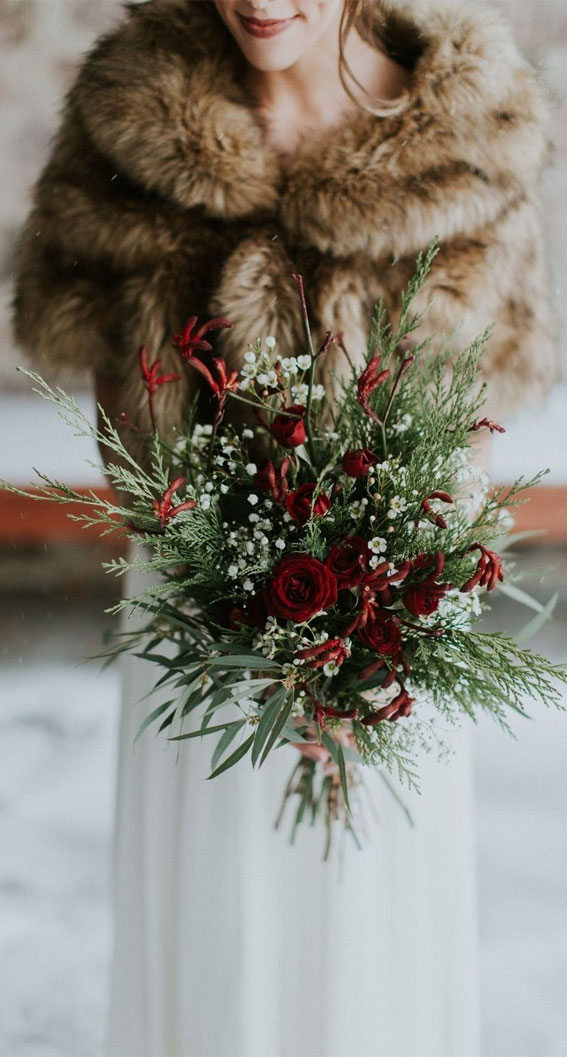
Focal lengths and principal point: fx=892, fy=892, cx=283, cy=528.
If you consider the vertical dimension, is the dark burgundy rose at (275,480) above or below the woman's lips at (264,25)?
below

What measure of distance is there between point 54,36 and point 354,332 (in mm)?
552

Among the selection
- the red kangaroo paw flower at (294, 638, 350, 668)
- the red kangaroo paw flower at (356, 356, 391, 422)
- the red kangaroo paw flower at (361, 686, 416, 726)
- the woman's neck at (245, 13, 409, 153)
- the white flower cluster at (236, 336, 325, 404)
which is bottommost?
the red kangaroo paw flower at (361, 686, 416, 726)

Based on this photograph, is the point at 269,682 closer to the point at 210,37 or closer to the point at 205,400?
the point at 205,400

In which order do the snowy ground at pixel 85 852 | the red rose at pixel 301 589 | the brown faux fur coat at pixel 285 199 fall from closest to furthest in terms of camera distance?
the red rose at pixel 301 589 → the brown faux fur coat at pixel 285 199 → the snowy ground at pixel 85 852

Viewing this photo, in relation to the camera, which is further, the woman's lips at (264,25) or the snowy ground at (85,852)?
the snowy ground at (85,852)

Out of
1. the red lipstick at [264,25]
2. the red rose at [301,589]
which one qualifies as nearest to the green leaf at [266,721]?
the red rose at [301,589]

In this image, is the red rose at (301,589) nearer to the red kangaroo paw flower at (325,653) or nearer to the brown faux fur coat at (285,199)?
the red kangaroo paw flower at (325,653)

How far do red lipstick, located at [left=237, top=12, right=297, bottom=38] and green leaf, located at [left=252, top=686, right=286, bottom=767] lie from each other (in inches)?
32.1

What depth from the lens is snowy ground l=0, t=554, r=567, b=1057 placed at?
4.09ft

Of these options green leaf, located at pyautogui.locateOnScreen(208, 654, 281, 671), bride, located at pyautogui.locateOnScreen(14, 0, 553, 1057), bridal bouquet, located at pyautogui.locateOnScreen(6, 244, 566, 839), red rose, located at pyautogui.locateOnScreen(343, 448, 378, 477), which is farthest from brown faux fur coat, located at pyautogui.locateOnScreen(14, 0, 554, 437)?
green leaf, located at pyautogui.locateOnScreen(208, 654, 281, 671)

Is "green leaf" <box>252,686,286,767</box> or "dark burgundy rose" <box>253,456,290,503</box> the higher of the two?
"dark burgundy rose" <box>253,456,290,503</box>

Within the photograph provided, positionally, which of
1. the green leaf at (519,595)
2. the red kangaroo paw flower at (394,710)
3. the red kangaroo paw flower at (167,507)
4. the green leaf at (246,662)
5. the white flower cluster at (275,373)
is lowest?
the red kangaroo paw flower at (394,710)

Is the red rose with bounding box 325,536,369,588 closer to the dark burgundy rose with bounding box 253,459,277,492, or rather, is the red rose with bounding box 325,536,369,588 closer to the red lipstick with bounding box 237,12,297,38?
the dark burgundy rose with bounding box 253,459,277,492

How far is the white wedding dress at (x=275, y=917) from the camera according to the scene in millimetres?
1148
